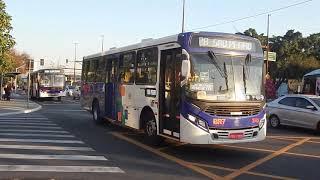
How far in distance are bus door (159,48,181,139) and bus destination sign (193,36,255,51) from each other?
2.19 ft

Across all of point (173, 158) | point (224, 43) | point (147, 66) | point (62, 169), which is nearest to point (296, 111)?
point (147, 66)

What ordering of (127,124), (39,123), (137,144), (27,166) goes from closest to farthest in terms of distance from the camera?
(27,166), (137,144), (127,124), (39,123)

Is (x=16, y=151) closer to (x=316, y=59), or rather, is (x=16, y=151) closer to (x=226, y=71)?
(x=226, y=71)

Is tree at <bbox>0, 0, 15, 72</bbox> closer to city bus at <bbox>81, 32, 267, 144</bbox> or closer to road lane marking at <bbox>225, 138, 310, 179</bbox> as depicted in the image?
city bus at <bbox>81, 32, 267, 144</bbox>

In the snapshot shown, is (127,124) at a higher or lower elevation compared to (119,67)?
lower

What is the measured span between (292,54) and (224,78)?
69.7 m

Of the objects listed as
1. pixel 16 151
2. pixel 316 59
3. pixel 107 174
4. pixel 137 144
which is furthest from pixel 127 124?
pixel 316 59

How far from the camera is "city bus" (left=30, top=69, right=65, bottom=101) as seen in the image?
159 ft

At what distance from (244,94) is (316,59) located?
68.6m

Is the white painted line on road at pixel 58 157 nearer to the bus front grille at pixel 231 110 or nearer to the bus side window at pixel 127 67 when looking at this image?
the bus front grille at pixel 231 110

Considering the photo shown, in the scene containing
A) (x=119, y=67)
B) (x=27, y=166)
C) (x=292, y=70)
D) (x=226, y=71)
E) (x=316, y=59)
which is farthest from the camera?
(x=316, y=59)

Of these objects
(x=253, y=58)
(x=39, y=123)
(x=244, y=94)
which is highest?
(x=253, y=58)

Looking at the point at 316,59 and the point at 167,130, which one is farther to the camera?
the point at 316,59

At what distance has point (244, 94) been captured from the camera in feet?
41.4
